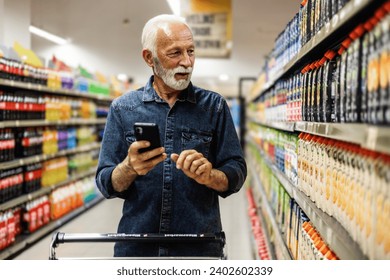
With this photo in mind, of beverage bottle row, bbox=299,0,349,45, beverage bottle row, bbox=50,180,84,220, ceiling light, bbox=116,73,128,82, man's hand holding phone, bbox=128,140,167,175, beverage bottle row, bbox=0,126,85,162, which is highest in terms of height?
ceiling light, bbox=116,73,128,82

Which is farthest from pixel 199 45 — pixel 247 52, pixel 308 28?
pixel 247 52

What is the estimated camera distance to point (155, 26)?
6.63 ft

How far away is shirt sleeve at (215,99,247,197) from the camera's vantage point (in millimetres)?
2025

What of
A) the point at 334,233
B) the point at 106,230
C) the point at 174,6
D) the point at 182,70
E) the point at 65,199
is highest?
the point at 174,6

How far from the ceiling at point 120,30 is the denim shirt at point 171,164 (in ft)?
4.00

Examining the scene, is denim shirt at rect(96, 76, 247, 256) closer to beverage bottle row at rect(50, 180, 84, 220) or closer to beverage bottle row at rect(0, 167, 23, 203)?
beverage bottle row at rect(0, 167, 23, 203)

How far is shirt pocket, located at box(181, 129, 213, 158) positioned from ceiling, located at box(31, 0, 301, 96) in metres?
1.27

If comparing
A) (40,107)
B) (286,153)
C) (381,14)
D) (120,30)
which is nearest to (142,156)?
(381,14)

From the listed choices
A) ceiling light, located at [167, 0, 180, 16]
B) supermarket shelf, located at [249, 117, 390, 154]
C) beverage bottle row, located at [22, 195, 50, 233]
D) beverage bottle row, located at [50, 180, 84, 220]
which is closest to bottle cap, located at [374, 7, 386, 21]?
supermarket shelf, located at [249, 117, 390, 154]

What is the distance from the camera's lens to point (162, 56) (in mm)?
2027

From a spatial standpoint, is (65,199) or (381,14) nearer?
(381,14)

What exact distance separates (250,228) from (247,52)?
8806 mm

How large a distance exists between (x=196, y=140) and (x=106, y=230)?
4012 millimetres

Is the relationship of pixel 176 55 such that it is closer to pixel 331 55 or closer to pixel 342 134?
pixel 331 55
